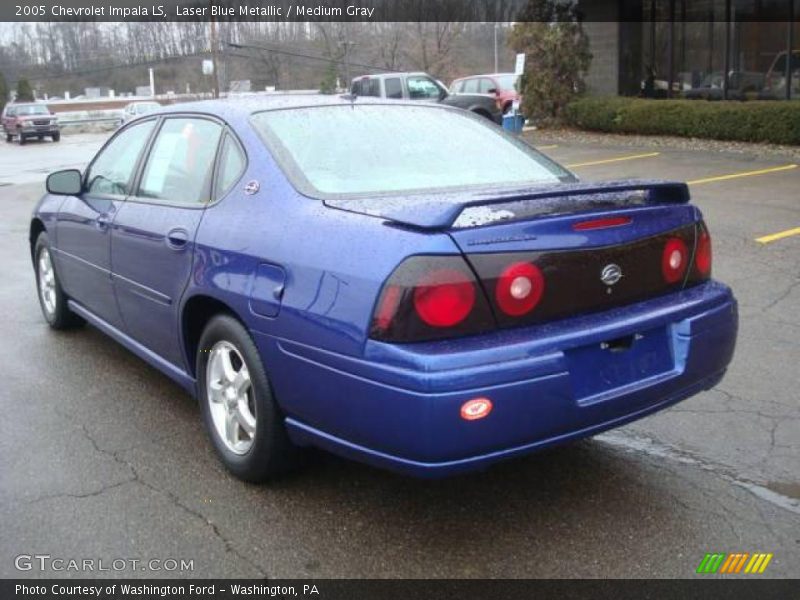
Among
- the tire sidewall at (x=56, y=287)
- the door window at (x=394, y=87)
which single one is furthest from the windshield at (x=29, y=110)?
the tire sidewall at (x=56, y=287)

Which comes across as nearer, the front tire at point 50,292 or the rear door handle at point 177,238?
the rear door handle at point 177,238

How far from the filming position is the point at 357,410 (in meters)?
2.67

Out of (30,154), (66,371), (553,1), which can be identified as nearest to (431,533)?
(66,371)

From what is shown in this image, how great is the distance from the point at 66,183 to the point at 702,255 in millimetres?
3567

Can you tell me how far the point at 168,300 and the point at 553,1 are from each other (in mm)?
19869

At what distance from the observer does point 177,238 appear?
3631 mm

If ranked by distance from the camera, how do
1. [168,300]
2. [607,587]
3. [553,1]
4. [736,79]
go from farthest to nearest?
[553,1], [736,79], [168,300], [607,587]

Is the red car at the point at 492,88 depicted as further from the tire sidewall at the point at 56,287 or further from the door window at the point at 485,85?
the tire sidewall at the point at 56,287

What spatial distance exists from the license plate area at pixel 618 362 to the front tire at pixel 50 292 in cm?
393

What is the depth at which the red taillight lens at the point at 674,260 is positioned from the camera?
3121 millimetres

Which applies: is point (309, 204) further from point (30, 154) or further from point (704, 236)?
point (30, 154)

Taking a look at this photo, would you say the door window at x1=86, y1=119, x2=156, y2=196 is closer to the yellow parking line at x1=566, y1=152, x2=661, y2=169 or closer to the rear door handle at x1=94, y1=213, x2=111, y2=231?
the rear door handle at x1=94, y1=213, x2=111, y2=231

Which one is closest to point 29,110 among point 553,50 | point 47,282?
point 553,50

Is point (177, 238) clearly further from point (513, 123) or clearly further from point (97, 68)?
point (97, 68)
